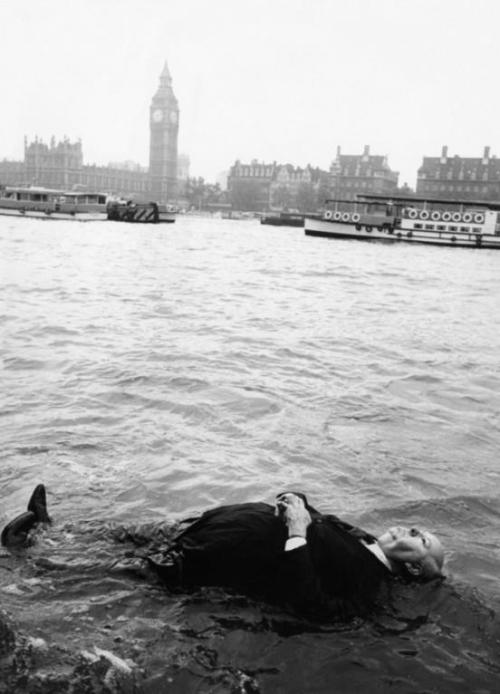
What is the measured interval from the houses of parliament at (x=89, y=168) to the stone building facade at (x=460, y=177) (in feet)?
236

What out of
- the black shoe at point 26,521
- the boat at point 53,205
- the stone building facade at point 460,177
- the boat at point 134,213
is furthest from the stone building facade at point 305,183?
the black shoe at point 26,521

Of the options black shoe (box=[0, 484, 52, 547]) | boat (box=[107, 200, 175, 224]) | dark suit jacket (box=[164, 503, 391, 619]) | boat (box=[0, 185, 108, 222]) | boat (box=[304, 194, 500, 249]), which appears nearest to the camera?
dark suit jacket (box=[164, 503, 391, 619])

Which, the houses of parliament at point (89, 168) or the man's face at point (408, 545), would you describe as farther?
the houses of parliament at point (89, 168)

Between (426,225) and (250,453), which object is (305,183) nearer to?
(426,225)

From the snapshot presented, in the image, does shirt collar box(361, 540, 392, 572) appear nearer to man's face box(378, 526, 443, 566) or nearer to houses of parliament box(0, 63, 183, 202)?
man's face box(378, 526, 443, 566)

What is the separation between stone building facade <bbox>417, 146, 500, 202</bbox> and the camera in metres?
A: 143

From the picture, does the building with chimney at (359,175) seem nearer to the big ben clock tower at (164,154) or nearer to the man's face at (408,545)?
the big ben clock tower at (164,154)

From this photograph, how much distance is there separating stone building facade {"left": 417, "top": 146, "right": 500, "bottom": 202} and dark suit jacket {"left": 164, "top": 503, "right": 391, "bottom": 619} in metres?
148

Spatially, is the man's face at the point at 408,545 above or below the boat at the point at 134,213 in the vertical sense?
below

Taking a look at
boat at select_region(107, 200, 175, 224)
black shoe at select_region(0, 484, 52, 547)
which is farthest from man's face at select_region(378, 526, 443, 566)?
boat at select_region(107, 200, 175, 224)

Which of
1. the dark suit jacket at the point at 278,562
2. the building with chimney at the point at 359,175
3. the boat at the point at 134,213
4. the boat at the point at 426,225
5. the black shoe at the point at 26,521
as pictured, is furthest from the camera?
the building with chimney at the point at 359,175

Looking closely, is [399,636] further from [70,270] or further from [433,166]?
[433,166]

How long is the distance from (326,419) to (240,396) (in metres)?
1.27

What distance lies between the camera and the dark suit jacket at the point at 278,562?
389 cm
